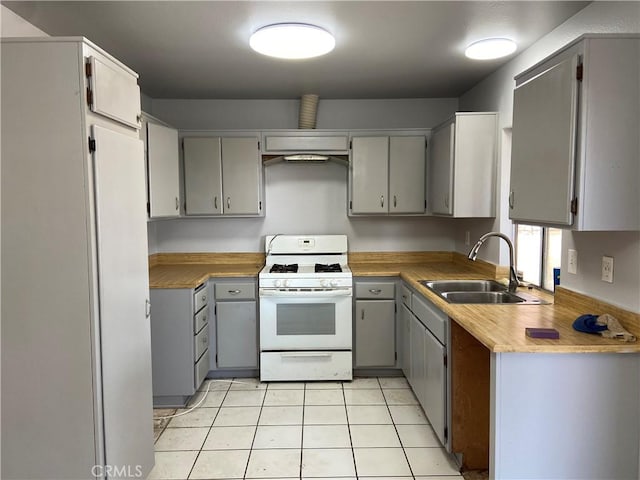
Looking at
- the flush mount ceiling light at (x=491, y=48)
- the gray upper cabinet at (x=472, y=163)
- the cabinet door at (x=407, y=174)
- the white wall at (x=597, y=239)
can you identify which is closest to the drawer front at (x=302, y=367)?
the cabinet door at (x=407, y=174)

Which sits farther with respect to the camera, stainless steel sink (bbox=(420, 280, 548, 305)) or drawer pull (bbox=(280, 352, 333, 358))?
drawer pull (bbox=(280, 352, 333, 358))

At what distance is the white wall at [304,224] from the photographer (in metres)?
3.89

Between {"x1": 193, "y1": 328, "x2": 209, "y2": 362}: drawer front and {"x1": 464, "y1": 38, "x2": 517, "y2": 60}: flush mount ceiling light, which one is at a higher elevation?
{"x1": 464, "y1": 38, "x2": 517, "y2": 60}: flush mount ceiling light

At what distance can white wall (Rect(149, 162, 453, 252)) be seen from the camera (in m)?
3.89

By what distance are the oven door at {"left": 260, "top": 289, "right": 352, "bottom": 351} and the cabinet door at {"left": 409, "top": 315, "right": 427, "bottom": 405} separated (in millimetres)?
579

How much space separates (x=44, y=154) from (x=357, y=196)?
8.13 ft

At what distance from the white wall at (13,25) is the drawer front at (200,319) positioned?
6.45 feet

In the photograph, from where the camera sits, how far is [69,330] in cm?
156

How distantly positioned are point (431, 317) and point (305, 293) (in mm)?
1116

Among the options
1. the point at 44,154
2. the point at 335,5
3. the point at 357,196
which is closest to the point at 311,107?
the point at 357,196

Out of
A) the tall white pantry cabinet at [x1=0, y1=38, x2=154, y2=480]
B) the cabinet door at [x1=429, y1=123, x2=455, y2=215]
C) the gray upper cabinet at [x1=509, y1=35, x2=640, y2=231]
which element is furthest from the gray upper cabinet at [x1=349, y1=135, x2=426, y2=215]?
the tall white pantry cabinet at [x1=0, y1=38, x2=154, y2=480]

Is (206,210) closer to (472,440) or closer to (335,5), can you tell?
(335,5)

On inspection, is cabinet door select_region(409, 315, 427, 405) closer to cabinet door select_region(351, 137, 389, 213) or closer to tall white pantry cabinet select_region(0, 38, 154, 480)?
cabinet door select_region(351, 137, 389, 213)

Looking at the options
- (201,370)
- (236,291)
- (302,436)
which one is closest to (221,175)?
(236,291)
